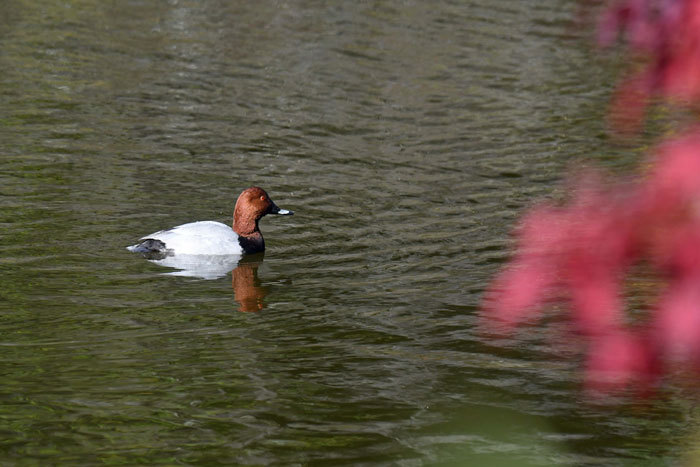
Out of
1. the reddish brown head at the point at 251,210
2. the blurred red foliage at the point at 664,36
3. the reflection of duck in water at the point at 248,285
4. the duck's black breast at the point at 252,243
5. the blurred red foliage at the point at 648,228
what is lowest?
the blurred red foliage at the point at 648,228

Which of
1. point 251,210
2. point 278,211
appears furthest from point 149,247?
point 278,211

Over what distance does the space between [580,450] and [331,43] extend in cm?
1670

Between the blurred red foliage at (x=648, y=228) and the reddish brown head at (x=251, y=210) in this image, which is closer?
the blurred red foliage at (x=648, y=228)

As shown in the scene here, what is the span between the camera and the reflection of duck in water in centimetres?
1038

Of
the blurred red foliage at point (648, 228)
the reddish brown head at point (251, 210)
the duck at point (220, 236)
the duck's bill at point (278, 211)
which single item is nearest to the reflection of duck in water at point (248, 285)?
the duck at point (220, 236)

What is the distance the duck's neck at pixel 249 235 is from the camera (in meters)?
12.1

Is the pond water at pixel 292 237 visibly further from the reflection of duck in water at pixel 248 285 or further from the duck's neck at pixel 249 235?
the duck's neck at pixel 249 235

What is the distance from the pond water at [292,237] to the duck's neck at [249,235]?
0.14 meters

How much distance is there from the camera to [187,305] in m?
10.1

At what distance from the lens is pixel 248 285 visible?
11156mm

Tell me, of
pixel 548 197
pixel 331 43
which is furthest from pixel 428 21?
pixel 548 197

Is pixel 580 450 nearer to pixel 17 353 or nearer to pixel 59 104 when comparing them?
pixel 17 353

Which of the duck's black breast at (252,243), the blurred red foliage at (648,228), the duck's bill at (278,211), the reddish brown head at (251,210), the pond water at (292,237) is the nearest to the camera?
the blurred red foliage at (648,228)

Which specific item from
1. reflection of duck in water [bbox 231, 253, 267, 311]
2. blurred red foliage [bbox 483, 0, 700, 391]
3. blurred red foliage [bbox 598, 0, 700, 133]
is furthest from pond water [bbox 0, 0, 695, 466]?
blurred red foliage [bbox 598, 0, 700, 133]
